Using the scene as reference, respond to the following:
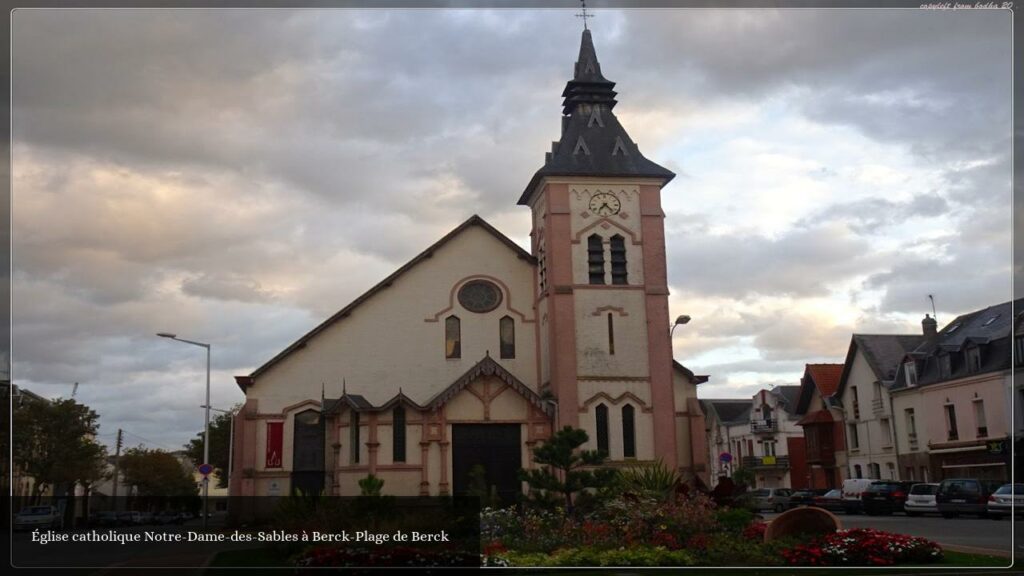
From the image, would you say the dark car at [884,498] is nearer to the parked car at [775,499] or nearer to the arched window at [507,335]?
the parked car at [775,499]

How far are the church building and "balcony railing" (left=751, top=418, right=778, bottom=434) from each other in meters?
49.1

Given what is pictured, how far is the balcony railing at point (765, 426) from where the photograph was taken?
280ft

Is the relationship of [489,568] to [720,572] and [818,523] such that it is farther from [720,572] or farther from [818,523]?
[818,523]

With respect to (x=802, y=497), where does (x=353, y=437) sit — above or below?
above

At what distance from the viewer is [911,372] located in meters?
55.8

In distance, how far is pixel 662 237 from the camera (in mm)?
38688

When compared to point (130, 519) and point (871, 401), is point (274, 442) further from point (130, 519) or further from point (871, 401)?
point (871, 401)

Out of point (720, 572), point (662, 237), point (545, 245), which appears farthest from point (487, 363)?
point (720, 572)

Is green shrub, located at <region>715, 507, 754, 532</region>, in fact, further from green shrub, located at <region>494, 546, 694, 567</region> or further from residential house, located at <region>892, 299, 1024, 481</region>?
residential house, located at <region>892, 299, 1024, 481</region>

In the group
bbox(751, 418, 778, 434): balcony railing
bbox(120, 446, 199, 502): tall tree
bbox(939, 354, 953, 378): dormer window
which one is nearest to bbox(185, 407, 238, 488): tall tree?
bbox(120, 446, 199, 502): tall tree

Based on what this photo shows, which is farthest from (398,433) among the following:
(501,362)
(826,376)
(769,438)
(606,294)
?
(769,438)

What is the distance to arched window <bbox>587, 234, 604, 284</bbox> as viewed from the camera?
125 ft

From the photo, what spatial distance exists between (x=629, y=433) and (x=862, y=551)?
18.2 metres

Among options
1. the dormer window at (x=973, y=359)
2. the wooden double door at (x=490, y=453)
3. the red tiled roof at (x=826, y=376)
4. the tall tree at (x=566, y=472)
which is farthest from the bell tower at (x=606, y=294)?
the red tiled roof at (x=826, y=376)
